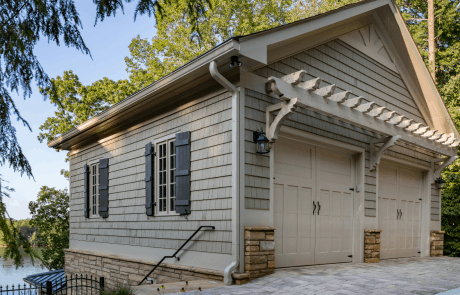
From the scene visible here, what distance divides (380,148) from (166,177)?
4114 mm

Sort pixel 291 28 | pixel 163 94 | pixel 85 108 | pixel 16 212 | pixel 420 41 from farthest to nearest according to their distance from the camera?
pixel 85 108 → pixel 420 41 → pixel 163 94 → pixel 291 28 → pixel 16 212

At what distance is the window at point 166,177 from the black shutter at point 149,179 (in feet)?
0.47

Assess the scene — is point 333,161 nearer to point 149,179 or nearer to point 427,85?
point 149,179

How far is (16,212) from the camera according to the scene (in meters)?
2.90

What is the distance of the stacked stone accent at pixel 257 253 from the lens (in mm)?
5527

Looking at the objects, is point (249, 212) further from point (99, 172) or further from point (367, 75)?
point (99, 172)

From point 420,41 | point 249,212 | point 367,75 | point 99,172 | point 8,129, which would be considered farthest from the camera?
point 420,41

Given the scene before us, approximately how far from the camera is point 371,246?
7.82 m

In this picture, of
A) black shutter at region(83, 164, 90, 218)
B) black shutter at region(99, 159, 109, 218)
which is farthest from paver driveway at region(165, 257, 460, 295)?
black shutter at region(83, 164, 90, 218)

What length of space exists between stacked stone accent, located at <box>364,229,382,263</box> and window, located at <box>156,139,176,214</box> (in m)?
3.62

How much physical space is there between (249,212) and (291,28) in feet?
8.99

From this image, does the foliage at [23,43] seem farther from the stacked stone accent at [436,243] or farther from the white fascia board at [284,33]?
the stacked stone accent at [436,243]

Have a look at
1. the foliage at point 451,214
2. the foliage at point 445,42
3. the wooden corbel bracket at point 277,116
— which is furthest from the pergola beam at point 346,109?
the foliage at point 445,42

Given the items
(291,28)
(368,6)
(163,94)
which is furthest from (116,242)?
(368,6)
